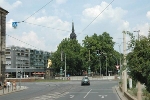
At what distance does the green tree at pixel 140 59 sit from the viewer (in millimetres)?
14026

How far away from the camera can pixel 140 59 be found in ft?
47.3

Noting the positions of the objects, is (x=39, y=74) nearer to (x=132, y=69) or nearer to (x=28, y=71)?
(x=28, y=71)

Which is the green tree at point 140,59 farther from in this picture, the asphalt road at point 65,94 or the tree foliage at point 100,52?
the tree foliage at point 100,52

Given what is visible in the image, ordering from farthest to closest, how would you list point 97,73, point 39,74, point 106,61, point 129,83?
point 39,74 → point 97,73 → point 106,61 → point 129,83

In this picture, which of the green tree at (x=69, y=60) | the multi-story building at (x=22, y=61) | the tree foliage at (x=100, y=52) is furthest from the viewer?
the multi-story building at (x=22, y=61)

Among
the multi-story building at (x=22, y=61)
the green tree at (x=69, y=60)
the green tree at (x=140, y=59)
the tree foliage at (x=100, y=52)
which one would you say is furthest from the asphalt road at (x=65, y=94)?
the multi-story building at (x=22, y=61)

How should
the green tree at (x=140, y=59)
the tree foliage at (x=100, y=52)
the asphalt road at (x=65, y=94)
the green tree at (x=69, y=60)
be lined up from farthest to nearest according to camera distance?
the green tree at (x=69, y=60) → the tree foliage at (x=100, y=52) → the asphalt road at (x=65, y=94) → the green tree at (x=140, y=59)

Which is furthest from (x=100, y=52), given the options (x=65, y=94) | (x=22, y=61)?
(x=65, y=94)

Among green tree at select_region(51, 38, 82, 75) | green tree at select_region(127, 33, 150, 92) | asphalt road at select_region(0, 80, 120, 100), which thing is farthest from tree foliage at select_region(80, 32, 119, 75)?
green tree at select_region(127, 33, 150, 92)

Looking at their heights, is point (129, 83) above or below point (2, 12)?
below

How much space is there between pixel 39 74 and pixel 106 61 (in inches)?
2062

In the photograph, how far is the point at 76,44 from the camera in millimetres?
139125

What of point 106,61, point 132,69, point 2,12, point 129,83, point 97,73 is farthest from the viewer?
point 97,73

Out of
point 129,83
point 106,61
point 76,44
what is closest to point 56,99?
point 129,83
